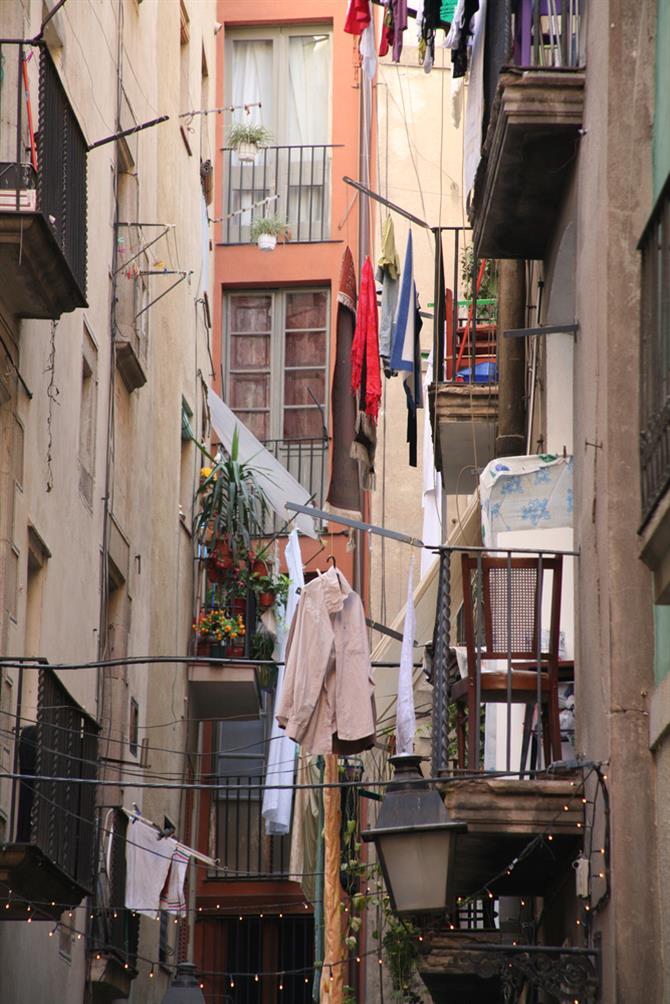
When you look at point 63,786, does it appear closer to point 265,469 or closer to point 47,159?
point 47,159

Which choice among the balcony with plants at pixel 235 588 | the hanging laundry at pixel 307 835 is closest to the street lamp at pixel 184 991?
the hanging laundry at pixel 307 835

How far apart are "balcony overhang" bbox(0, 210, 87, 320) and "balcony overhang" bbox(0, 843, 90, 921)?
397cm

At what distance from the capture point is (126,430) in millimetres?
20562

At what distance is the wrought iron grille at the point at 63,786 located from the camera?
42.0 feet

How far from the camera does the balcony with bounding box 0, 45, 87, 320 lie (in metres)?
12.5

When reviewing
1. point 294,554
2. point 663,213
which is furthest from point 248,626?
point 663,213

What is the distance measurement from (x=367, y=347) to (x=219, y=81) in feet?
40.8

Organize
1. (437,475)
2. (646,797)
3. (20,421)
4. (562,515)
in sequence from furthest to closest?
(437,475) → (20,421) → (562,515) → (646,797)

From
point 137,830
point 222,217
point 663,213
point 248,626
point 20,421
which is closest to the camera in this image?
point 663,213

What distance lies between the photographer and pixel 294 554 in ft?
60.1

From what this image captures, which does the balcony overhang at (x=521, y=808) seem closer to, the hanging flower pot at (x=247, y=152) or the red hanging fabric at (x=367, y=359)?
the red hanging fabric at (x=367, y=359)

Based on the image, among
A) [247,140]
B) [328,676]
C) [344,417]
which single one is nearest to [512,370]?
[344,417]

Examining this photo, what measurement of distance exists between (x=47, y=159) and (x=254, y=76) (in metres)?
16.4

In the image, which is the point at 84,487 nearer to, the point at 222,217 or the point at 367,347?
the point at 367,347
